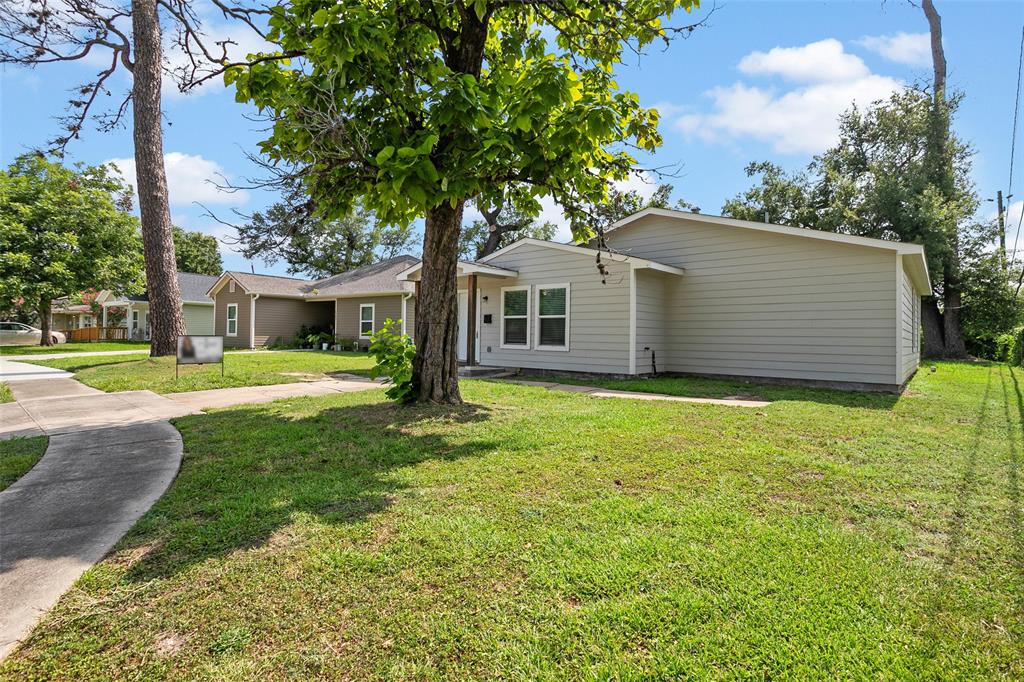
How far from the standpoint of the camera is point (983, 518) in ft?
10.1

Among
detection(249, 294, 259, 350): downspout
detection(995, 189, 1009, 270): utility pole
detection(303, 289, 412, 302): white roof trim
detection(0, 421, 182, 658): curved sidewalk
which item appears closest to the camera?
detection(0, 421, 182, 658): curved sidewalk

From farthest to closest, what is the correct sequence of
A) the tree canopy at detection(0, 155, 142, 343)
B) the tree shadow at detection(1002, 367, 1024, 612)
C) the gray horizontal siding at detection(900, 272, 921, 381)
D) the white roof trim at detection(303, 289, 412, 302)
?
the white roof trim at detection(303, 289, 412, 302) < the tree canopy at detection(0, 155, 142, 343) < the gray horizontal siding at detection(900, 272, 921, 381) < the tree shadow at detection(1002, 367, 1024, 612)

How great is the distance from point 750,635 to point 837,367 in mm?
9291

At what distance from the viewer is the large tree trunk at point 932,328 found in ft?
65.2

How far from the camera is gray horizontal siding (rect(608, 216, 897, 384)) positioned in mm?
9094

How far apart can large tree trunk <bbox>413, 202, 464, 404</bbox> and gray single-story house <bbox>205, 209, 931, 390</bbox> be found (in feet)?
13.6

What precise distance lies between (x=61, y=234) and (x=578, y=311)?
21.0 meters

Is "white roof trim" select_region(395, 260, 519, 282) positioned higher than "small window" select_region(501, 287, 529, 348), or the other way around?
"white roof trim" select_region(395, 260, 519, 282)

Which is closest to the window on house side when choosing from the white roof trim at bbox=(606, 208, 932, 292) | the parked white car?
the white roof trim at bbox=(606, 208, 932, 292)

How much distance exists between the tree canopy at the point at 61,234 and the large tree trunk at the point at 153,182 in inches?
432

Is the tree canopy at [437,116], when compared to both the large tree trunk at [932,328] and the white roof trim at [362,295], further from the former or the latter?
the large tree trunk at [932,328]

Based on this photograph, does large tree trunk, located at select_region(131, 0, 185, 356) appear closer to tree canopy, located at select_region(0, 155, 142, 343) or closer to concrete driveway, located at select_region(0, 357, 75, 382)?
concrete driveway, located at select_region(0, 357, 75, 382)

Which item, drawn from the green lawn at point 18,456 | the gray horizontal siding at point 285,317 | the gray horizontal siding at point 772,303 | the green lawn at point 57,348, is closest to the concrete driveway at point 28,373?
the green lawn at point 18,456

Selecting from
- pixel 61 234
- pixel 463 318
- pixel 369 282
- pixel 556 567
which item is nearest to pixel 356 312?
pixel 369 282
